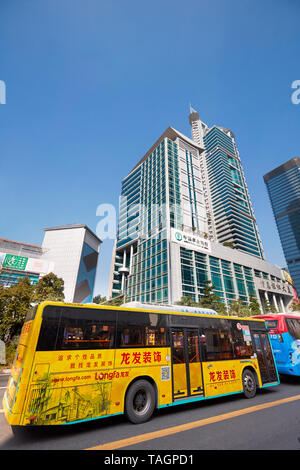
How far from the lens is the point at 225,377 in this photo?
7.00 metres

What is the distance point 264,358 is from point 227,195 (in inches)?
4256

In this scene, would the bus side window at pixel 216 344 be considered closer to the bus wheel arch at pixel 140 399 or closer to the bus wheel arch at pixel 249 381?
the bus wheel arch at pixel 249 381

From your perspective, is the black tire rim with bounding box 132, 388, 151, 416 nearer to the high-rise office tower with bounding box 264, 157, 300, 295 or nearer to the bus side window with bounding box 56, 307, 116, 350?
the bus side window with bounding box 56, 307, 116, 350

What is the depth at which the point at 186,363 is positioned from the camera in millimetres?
6293

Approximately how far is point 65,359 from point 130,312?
6.33 ft

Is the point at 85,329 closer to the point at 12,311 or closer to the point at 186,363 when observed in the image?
the point at 186,363

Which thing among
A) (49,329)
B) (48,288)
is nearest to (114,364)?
(49,329)

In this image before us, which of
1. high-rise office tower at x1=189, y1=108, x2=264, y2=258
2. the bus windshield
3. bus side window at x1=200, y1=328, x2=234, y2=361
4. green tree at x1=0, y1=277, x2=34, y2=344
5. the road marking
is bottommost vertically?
the road marking

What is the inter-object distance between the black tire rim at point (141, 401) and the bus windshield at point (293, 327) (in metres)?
7.97

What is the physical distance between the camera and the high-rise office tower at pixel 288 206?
440ft

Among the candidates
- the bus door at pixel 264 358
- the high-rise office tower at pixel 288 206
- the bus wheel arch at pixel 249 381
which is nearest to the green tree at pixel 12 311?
the bus wheel arch at pixel 249 381

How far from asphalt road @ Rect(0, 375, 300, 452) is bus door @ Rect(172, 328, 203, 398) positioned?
0.54m

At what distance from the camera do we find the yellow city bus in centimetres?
425

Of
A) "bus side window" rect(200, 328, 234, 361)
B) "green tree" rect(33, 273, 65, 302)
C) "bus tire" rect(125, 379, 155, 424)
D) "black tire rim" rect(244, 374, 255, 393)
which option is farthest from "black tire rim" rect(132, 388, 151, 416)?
"green tree" rect(33, 273, 65, 302)
